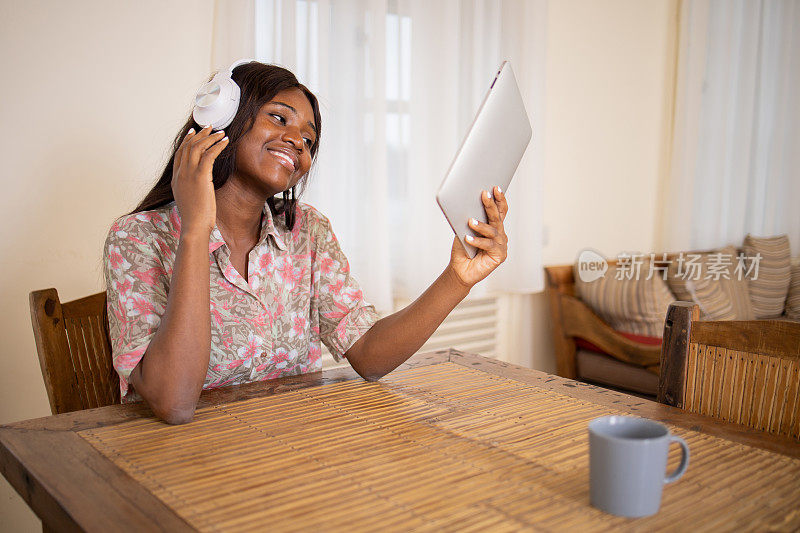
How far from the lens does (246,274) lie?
1.35 metres

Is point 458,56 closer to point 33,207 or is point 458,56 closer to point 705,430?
point 33,207

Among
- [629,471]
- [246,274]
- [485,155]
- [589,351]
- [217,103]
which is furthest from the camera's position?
[589,351]

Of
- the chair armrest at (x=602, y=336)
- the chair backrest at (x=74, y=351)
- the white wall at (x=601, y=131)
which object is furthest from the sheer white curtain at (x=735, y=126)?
the chair backrest at (x=74, y=351)

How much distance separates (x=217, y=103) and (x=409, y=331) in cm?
54

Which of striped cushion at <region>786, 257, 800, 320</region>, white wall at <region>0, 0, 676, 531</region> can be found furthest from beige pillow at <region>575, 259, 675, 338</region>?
white wall at <region>0, 0, 676, 531</region>

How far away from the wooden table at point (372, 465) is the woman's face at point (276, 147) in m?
0.42

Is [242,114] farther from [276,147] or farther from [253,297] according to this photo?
[253,297]

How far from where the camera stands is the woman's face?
1.30 meters

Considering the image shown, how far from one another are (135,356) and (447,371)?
0.55m

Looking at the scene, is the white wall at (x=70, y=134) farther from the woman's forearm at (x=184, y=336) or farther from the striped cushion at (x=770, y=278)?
the striped cushion at (x=770, y=278)

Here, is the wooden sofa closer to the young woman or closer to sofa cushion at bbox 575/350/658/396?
sofa cushion at bbox 575/350/658/396

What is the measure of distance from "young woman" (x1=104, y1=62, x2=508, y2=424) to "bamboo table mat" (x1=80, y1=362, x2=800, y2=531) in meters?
0.13

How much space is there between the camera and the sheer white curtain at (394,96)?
216 centimetres

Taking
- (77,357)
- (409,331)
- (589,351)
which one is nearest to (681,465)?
(409,331)
